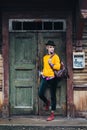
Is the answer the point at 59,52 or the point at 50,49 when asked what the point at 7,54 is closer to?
the point at 50,49

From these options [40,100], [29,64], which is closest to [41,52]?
[29,64]

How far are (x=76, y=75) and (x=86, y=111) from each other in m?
0.94

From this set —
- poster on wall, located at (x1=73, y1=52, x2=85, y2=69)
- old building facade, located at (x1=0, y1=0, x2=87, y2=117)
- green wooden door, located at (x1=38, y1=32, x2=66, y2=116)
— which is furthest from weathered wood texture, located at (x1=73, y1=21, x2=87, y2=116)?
green wooden door, located at (x1=38, y1=32, x2=66, y2=116)

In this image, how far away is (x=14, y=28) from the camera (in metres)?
13.0

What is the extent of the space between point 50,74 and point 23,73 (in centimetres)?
85

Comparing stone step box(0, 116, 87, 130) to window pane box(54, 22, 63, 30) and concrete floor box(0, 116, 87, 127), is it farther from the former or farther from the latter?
window pane box(54, 22, 63, 30)

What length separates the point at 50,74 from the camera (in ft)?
41.4

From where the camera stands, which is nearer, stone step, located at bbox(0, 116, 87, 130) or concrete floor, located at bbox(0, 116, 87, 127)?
stone step, located at bbox(0, 116, 87, 130)

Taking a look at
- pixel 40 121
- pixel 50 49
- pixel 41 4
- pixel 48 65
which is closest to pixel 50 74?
pixel 48 65

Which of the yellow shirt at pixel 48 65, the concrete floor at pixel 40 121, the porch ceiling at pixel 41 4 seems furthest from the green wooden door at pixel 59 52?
the porch ceiling at pixel 41 4

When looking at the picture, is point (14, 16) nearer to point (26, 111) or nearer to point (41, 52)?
point (41, 52)

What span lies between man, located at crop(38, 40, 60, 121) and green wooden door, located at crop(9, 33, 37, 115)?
0.42 meters

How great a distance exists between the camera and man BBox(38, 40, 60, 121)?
1257 centimetres

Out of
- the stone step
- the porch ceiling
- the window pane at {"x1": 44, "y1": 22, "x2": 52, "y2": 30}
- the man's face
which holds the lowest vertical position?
the stone step
